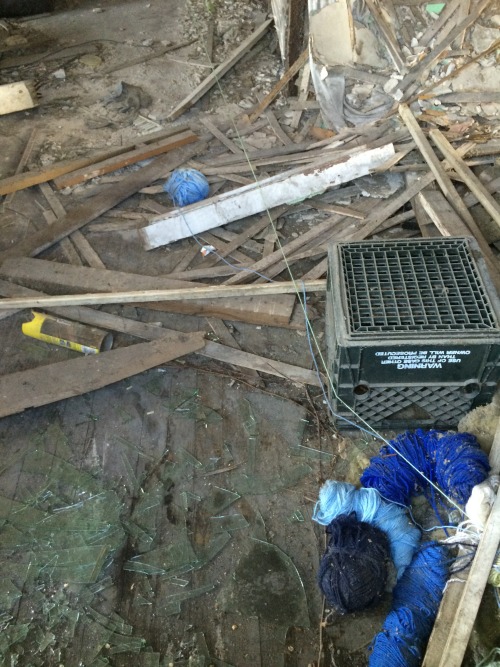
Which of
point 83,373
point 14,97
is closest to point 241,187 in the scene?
Result: point 83,373

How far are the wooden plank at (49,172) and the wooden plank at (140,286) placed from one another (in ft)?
3.97

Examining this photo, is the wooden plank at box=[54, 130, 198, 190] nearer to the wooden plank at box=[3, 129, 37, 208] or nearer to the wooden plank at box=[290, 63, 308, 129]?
the wooden plank at box=[3, 129, 37, 208]

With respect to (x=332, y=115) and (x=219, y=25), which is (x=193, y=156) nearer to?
(x=332, y=115)

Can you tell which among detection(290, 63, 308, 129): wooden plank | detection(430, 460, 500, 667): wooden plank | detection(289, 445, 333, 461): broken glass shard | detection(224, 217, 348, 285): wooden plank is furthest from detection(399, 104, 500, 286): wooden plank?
detection(430, 460, 500, 667): wooden plank

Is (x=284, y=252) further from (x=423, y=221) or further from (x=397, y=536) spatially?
(x=397, y=536)

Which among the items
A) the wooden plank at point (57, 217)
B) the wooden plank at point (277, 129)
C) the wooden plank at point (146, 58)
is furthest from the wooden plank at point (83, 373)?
the wooden plank at point (146, 58)

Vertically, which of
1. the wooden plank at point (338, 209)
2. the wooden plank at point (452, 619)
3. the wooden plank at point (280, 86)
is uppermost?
the wooden plank at point (280, 86)

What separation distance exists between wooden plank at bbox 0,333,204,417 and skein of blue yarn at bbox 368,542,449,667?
6.97 ft

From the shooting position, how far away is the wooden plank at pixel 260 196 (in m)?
5.28

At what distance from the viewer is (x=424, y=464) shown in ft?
11.1

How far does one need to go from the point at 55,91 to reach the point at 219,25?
2628 mm

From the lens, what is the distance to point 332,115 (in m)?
6.27

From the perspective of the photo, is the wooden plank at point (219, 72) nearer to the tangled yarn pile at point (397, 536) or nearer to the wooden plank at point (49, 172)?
the wooden plank at point (49, 172)

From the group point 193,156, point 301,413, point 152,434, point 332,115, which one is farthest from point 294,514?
point 332,115
